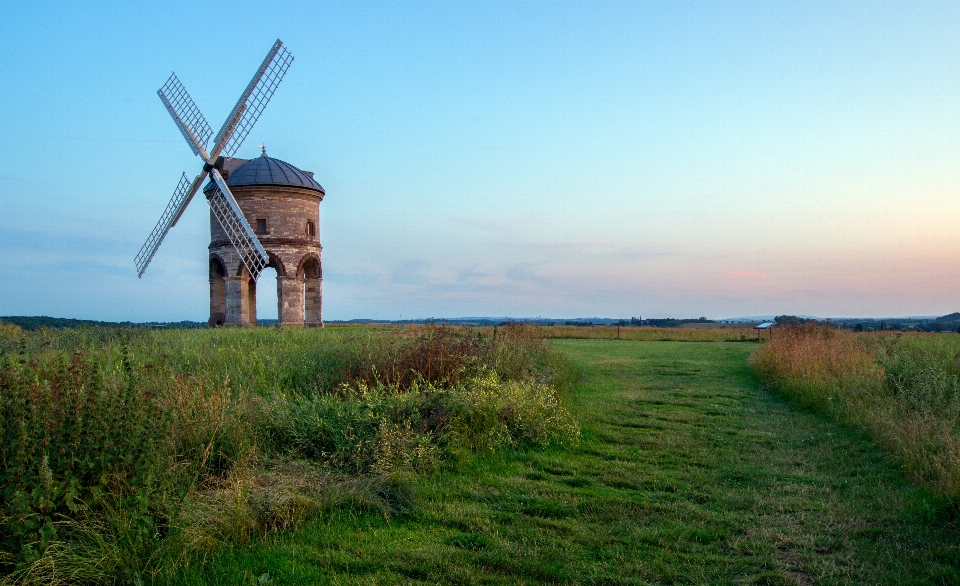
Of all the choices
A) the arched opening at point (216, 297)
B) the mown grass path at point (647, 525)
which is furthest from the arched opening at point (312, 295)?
the mown grass path at point (647, 525)

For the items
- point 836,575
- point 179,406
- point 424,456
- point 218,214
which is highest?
point 218,214

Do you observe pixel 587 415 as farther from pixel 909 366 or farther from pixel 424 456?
pixel 909 366

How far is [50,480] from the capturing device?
4.12 meters

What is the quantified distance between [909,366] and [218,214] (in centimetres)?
2439

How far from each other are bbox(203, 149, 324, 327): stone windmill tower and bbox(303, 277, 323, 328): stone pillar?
0.81m

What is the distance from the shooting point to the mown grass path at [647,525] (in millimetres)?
4422

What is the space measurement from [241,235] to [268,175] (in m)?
2.77

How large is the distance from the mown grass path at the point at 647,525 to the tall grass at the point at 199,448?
1.08ft

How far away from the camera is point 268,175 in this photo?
1056 inches

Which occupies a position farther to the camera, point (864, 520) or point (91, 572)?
point (864, 520)

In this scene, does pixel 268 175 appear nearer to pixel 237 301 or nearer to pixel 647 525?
pixel 237 301

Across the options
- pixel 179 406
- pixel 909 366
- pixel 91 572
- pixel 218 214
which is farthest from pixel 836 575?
pixel 218 214

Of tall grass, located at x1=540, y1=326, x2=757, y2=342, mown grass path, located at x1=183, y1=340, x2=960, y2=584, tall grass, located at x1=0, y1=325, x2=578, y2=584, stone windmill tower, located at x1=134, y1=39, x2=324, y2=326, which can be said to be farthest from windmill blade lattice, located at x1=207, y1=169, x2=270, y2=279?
mown grass path, located at x1=183, y1=340, x2=960, y2=584

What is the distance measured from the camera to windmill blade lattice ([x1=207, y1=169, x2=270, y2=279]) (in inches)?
1020
